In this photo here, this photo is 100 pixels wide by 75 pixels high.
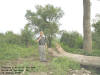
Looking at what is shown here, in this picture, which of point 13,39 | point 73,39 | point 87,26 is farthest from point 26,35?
point 87,26

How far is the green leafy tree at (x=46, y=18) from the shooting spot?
1538 centimetres

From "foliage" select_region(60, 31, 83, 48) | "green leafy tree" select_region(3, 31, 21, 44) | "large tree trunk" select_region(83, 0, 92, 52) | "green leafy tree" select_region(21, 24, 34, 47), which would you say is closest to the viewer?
"large tree trunk" select_region(83, 0, 92, 52)

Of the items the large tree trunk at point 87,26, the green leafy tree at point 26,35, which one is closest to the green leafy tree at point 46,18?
the green leafy tree at point 26,35

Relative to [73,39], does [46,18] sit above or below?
above

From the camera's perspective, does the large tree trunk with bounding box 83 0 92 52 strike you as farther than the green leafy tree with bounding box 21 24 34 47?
No

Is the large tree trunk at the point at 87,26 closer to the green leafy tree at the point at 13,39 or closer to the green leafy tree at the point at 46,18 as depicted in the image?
the green leafy tree at the point at 46,18

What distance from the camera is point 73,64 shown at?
7.74 m

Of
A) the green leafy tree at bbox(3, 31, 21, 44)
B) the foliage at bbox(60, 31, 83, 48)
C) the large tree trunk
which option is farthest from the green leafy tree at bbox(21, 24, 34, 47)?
the large tree trunk

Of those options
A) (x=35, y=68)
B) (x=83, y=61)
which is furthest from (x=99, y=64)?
(x=35, y=68)

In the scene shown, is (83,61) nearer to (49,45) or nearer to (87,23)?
(87,23)

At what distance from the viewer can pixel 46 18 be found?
1584 cm

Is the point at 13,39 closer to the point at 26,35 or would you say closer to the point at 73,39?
the point at 26,35

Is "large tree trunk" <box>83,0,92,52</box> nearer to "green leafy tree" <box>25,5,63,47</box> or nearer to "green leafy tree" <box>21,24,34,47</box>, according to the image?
"green leafy tree" <box>25,5,63,47</box>

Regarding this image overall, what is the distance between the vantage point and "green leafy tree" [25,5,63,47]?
1538cm
